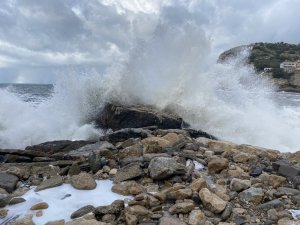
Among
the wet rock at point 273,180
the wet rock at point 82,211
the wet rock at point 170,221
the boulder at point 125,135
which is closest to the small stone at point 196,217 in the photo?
the wet rock at point 170,221

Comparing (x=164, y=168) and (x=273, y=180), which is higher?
(x=164, y=168)

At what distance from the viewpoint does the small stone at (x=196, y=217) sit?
3790mm

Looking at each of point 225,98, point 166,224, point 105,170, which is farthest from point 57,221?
point 225,98

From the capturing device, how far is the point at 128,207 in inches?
155

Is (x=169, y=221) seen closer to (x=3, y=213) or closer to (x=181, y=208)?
(x=181, y=208)

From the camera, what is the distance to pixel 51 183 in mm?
4719

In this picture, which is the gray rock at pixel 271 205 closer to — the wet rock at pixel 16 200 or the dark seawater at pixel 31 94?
the wet rock at pixel 16 200

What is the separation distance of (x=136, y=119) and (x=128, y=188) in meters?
4.73

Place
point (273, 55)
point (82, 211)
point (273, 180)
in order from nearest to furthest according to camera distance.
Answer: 1. point (82, 211)
2. point (273, 180)
3. point (273, 55)

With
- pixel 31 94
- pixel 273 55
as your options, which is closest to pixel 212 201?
pixel 31 94

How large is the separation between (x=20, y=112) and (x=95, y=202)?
305 inches

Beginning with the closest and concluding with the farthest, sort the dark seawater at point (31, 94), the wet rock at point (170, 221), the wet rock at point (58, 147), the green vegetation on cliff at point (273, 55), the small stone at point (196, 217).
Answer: the wet rock at point (170, 221) → the small stone at point (196, 217) → the wet rock at point (58, 147) → the dark seawater at point (31, 94) → the green vegetation on cliff at point (273, 55)

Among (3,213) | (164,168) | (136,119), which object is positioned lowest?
(3,213)

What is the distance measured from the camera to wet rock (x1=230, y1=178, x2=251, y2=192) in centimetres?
455
